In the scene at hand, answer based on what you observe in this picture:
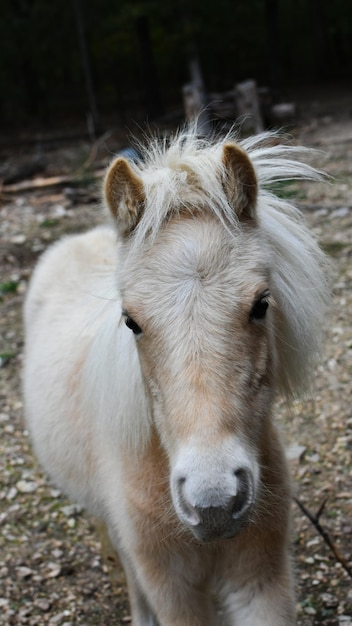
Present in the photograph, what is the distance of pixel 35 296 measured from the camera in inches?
166

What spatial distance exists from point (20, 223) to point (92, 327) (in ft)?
21.6

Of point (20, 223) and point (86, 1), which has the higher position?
point (86, 1)

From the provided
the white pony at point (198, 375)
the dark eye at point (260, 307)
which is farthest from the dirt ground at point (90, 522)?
the dark eye at point (260, 307)

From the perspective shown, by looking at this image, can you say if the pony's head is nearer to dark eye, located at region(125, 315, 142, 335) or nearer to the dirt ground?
dark eye, located at region(125, 315, 142, 335)

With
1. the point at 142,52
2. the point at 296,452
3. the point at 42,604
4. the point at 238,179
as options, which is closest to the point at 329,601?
the point at 296,452

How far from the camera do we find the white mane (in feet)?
7.14

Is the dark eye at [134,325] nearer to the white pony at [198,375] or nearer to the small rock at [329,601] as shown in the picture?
the white pony at [198,375]

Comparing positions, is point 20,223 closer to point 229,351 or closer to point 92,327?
point 92,327

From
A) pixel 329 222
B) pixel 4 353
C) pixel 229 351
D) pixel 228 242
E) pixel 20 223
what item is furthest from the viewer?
pixel 20 223

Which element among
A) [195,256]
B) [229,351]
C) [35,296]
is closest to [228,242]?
[195,256]

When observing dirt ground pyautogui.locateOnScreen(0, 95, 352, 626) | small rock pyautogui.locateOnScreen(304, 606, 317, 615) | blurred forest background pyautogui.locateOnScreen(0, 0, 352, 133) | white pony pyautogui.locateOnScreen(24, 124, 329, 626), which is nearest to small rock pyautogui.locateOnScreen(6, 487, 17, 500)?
dirt ground pyautogui.locateOnScreen(0, 95, 352, 626)

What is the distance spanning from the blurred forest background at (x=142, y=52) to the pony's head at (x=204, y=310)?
41.7 feet

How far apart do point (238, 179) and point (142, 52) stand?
15.3 m

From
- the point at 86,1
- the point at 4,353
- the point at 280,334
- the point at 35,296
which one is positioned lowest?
the point at 4,353
